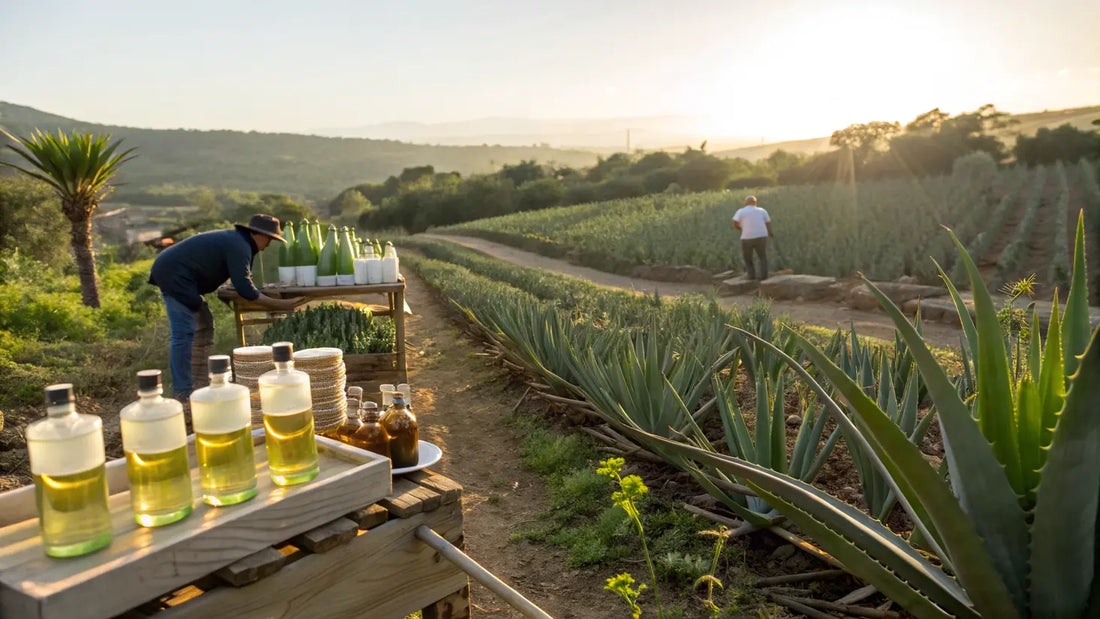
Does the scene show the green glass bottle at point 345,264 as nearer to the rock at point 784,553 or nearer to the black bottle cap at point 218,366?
the rock at point 784,553

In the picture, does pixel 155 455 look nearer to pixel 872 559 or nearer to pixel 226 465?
pixel 226 465

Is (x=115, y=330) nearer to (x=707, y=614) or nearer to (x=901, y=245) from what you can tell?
(x=707, y=614)

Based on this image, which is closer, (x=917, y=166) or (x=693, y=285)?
(x=693, y=285)

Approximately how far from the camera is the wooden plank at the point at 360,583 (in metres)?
1.61

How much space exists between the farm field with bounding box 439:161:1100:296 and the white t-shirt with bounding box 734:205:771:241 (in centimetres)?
156

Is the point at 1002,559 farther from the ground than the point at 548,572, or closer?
farther from the ground

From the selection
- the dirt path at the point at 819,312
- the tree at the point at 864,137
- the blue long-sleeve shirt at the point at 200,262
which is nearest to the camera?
the blue long-sleeve shirt at the point at 200,262

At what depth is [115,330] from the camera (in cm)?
905

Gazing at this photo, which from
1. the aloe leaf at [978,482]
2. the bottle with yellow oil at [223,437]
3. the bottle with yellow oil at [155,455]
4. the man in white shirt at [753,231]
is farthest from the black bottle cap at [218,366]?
the man in white shirt at [753,231]

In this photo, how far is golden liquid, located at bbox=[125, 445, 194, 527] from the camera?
1.55 m

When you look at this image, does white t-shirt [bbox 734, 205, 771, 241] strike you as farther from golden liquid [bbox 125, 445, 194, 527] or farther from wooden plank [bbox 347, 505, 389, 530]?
golden liquid [bbox 125, 445, 194, 527]

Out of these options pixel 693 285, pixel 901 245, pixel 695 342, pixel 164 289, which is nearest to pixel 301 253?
pixel 164 289

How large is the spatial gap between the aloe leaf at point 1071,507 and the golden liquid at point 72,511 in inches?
78.4

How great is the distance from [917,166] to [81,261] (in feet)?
116
